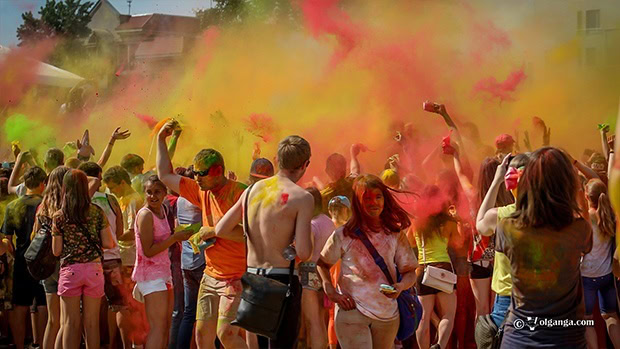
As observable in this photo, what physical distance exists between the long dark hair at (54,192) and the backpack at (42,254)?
11cm

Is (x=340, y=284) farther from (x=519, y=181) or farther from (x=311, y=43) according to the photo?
(x=311, y=43)

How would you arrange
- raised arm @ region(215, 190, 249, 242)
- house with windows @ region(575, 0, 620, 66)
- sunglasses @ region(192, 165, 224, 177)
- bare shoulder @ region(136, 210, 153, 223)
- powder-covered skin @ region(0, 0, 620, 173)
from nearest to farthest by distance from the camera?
1. raised arm @ region(215, 190, 249, 242)
2. sunglasses @ region(192, 165, 224, 177)
3. bare shoulder @ region(136, 210, 153, 223)
4. house with windows @ region(575, 0, 620, 66)
5. powder-covered skin @ region(0, 0, 620, 173)

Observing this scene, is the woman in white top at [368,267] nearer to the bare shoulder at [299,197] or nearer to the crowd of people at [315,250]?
the crowd of people at [315,250]

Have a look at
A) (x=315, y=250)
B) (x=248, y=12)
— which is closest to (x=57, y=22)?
(x=248, y=12)

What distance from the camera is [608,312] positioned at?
7.53 m

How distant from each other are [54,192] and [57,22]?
69.3 ft

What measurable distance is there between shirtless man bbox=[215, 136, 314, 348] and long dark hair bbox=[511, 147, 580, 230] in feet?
5.57

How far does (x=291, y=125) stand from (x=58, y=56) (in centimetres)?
788

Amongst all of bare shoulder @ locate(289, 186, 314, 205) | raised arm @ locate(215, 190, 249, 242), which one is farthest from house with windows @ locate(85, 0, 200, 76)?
bare shoulder @ locate(289, 186, 314, 205)

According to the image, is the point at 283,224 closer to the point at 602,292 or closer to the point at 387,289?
the point at 387,289

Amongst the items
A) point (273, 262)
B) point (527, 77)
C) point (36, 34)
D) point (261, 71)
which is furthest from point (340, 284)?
point (36, 34)

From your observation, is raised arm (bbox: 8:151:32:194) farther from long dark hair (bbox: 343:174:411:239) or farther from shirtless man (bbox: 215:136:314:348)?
long dark hair (bbox: 343:174:411:239)

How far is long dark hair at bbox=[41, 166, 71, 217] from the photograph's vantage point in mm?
7453

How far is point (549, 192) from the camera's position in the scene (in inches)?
172
